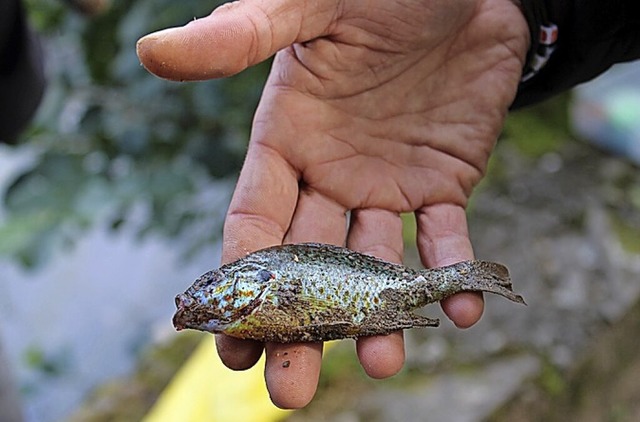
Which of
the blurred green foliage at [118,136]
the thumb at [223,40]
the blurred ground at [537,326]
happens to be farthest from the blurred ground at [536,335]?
the thumb at [223,40]

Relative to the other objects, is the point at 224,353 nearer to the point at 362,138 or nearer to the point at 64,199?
the point at 362,138

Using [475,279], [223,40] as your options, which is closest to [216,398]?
[475,279]

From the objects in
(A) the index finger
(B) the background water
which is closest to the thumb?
(A) the index finger

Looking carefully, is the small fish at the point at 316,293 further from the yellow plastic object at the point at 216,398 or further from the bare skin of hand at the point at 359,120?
the yellow plastic object at the point at 216,398

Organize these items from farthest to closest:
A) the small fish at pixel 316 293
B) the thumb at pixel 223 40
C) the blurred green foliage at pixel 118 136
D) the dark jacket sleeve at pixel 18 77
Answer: the blurred green foliage at pixel 118 136 < the dark jacket sleeve at pixel 18 77 < the small fish at pixel 316 293 < the thumb at pixel 223 40

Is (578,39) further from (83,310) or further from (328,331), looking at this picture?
(83,310)

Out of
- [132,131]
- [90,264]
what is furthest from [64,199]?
[90,264]

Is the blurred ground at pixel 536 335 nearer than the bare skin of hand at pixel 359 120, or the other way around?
the bare skin of hand at pixel 359 120
